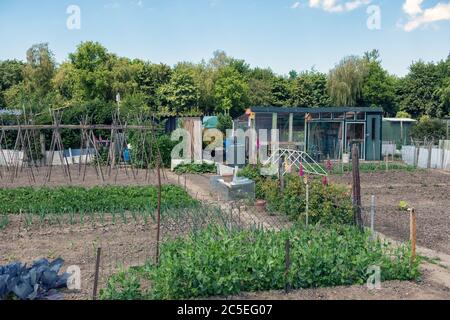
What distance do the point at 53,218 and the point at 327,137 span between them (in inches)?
630

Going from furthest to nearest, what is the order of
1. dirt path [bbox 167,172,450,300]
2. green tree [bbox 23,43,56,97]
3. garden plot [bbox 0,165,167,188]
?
green tree [bbox 23,43,56,97] → garden plot [bbox 0,165,167,188] → dirt path [bbox 167,172,450,300]

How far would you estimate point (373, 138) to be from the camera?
2356 centimetres

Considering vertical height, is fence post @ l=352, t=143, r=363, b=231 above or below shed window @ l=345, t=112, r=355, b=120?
below

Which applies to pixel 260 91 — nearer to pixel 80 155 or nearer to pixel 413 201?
pixel 80 155

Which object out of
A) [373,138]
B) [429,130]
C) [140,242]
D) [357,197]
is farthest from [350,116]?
[140,242]

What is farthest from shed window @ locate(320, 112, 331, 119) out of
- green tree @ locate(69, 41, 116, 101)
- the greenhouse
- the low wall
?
green tree @ locate(69, 41, 116, 101)

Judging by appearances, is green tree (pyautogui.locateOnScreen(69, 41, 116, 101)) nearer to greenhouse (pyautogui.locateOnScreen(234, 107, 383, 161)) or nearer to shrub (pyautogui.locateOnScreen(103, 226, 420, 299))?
greenhouse (pyautogui.locateOnScreen(234, 107, 383, 161))

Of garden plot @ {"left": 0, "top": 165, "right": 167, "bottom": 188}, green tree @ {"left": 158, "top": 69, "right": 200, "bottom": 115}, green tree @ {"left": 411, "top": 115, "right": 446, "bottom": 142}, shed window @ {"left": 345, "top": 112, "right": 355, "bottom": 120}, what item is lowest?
garden plot @ {"left": 0, "top": 165, "right": 167, "bottom": 188}

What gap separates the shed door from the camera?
76.8ft

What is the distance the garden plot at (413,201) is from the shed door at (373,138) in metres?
4.83

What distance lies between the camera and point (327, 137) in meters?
23.0

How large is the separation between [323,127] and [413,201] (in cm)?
1089

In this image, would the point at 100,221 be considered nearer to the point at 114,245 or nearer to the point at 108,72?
the point at 114,245

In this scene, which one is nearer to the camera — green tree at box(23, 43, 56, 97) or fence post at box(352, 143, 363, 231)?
fence post at box(352, 143, 363, 231)
